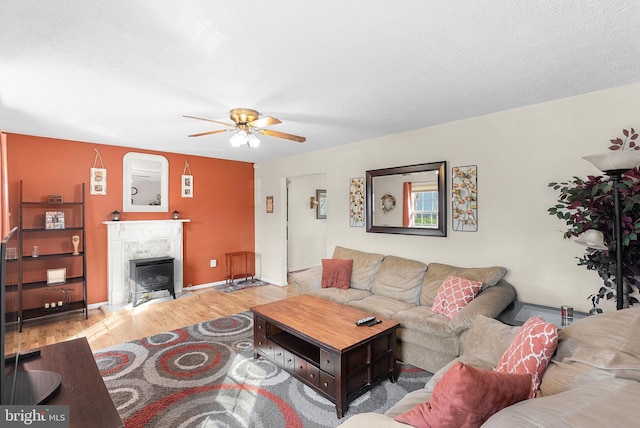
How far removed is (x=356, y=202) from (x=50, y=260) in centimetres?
431

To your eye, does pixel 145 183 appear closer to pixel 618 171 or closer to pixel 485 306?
pixel 485 306

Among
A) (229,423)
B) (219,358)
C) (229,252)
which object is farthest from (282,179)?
(229,423)

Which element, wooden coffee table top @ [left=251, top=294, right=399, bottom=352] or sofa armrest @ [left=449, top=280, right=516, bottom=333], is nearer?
wooden coffee table top @ [left=251, top=294, right=399, bottom=352]

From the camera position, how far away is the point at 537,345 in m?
1.57

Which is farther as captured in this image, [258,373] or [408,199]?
[408,199]

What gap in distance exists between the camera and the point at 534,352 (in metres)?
1.55

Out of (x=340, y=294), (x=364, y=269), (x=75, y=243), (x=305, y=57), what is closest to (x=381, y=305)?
(x=340, y=294)

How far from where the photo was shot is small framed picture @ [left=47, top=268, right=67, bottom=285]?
3965 mm

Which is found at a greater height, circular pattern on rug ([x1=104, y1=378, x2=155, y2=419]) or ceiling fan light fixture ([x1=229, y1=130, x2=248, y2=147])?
ceiling fan light fixture ([x1=229, y1=130, x2=248, y2=147])

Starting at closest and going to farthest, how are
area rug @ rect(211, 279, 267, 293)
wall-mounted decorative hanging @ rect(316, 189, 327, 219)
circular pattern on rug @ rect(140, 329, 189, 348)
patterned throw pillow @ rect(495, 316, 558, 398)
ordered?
patterned throw pillow @ rect(495, 316, 558, 398) < circular pattern on rug @ rect(140, 329, 189, 348) < area rug @ rect(211, 279, 267, 293) < wall-mounted decorative hanging @ rect(316, 189, 327, 219)

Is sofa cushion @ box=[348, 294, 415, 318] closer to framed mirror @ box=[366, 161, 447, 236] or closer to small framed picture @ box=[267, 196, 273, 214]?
framed mirror @ box=[366, 161, 447, 236]

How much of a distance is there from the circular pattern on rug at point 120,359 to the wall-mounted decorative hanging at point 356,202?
303 cm

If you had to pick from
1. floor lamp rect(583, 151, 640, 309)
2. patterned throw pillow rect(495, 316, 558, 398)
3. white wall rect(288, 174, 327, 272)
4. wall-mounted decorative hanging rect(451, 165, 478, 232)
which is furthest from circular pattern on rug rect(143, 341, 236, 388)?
white wall rect(288, 174, 327, 272)

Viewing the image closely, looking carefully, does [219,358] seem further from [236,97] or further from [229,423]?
[236,97]
